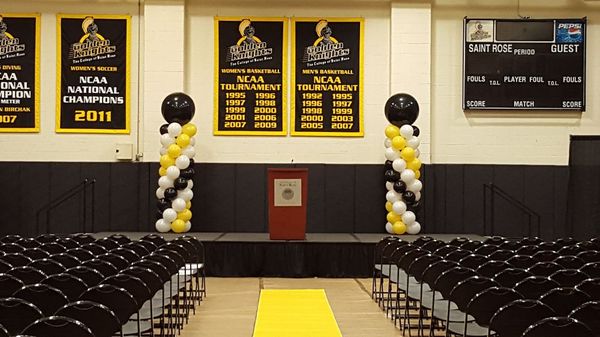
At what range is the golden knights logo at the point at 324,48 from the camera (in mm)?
16156

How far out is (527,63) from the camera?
1596 centimetres

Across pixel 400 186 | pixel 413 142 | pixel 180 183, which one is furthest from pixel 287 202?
pixel 413 142

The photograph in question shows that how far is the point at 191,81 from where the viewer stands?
16.3 meters

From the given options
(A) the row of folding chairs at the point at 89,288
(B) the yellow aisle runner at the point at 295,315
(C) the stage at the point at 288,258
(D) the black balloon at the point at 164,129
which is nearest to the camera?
(A) the row of folding chairs at the point at 89,288

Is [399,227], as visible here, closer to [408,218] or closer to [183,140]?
[408,218]

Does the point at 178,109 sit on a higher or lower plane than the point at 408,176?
higher

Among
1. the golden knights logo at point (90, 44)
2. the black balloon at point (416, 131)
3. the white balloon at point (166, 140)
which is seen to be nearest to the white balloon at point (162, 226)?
the white balloon at point (166, 140)

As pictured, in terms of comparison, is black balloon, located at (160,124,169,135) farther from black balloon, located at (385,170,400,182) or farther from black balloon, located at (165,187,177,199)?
black balloon, located at (385,170,400,182)

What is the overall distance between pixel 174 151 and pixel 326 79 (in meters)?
3.54

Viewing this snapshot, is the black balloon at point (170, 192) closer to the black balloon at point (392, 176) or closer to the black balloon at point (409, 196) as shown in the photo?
the black balloon at point (392, 176)

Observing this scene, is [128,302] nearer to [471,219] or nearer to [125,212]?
[125,212]

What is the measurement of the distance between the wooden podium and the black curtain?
17.6 ft

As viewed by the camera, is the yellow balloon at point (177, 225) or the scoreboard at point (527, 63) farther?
the scoreboard at point (527, 63)

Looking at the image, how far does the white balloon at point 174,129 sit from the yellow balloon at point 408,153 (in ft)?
13.2
